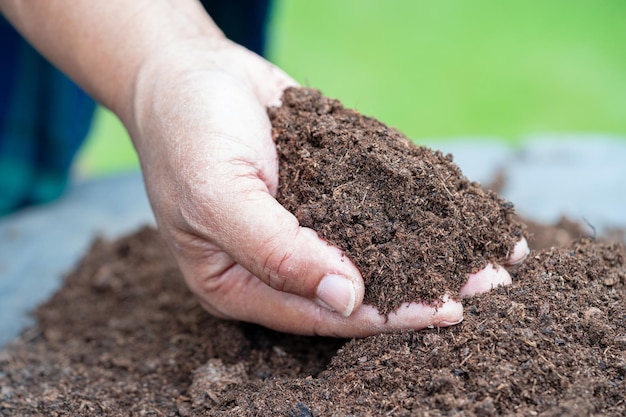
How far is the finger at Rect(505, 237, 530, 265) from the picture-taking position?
5.52 feet

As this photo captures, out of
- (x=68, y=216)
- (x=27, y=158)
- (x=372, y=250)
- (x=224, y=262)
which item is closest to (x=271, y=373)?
(x=224, y=262)

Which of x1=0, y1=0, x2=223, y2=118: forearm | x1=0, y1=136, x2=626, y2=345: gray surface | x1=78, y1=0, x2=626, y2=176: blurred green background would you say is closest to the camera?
x1=0, y1=0, x2=223, y2=118: forearm

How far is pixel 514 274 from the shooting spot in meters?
1.67

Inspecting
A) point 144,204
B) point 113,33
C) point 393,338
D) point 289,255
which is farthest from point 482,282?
point 144,204

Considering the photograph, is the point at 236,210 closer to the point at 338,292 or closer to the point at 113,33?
the point at 338,292

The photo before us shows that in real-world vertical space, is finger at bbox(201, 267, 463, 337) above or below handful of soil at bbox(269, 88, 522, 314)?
below

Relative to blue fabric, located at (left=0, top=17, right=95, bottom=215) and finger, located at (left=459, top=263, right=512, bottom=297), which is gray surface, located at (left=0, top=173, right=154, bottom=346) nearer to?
blue fabric, located at (left=0, top=17, right=95, bottom=215)

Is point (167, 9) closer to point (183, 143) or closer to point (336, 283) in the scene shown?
point (183, 143)

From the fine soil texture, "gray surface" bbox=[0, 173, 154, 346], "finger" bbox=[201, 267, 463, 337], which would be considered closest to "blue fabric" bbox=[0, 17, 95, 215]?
"gray surface" bbox=[0, 173, 154, 346]

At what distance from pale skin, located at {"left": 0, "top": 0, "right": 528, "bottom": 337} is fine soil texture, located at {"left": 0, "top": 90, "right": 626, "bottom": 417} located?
6cm

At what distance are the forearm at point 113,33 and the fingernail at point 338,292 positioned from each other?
0.92 m

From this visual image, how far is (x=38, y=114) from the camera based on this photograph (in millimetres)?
3479

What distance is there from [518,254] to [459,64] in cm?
480

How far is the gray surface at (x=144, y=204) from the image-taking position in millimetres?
2746
